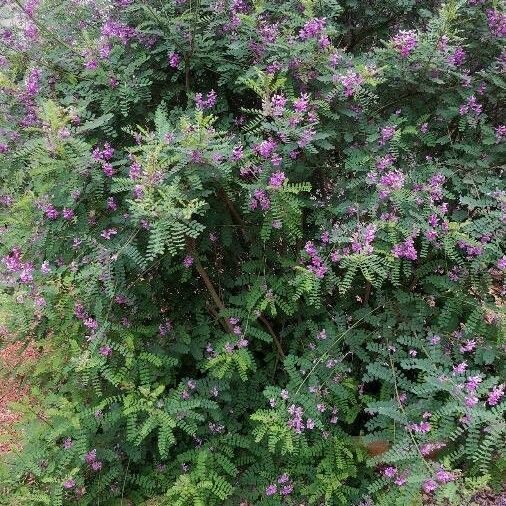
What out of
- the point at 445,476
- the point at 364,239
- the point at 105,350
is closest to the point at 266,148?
the point at 364,239

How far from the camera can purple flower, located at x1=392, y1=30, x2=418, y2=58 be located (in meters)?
2.45

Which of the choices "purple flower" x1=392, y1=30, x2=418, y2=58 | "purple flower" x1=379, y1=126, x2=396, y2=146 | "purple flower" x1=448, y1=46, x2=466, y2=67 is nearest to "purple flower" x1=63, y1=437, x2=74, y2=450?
"purple flower" x1=379, y1=126, x2=396, y2=146

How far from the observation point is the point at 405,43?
245 centimetres

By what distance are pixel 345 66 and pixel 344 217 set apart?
2.37ft

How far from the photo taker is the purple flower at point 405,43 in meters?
2.45

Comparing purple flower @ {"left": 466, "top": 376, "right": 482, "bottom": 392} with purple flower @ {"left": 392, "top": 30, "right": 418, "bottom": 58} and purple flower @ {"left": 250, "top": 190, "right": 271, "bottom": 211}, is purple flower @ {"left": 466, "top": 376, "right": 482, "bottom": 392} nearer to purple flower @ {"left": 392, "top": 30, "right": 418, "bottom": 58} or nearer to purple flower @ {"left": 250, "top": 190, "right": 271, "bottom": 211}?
purple flower @ {"left": 250, "top": 190, "right": 271, "bottom": 211}

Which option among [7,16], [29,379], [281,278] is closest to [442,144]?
[281,278]

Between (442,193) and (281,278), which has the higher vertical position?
(442,193)

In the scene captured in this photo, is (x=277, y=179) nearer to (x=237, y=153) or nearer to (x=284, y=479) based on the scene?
(x=237, y=153)

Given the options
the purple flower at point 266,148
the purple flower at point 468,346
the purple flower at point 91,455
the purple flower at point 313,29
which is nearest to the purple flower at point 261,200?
the purple flower at point 266,148

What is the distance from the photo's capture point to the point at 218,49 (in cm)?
291

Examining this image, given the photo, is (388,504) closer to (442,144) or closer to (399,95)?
(442,144)

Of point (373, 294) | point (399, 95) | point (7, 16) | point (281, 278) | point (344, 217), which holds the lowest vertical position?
point (373, 294)

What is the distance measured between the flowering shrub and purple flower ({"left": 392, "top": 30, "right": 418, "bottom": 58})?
2 cm
